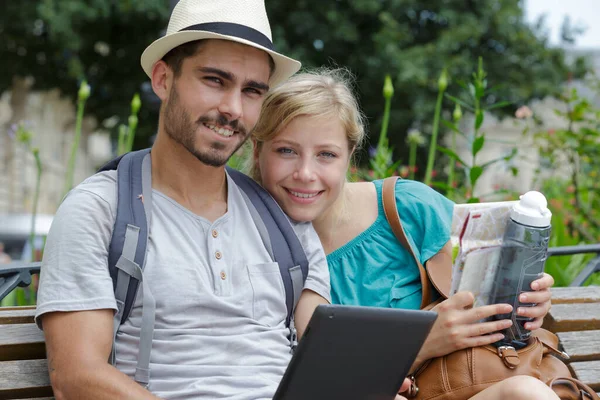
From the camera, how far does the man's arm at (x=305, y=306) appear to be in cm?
253

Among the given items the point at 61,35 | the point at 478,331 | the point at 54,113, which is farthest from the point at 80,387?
the point at 54,113

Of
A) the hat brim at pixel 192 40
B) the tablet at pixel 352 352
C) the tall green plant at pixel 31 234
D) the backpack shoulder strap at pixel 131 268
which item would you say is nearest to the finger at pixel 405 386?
the tablet at pixel 352 352

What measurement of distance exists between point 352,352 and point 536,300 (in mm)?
831

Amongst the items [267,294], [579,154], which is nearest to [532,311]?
[267,294]

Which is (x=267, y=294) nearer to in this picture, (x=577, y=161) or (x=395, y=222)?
(x=395, y=222)

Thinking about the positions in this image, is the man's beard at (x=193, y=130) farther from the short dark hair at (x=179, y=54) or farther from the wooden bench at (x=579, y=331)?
the wooden bench at (x=579, y=331)

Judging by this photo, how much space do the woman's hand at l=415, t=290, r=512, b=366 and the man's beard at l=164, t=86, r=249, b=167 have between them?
830mm

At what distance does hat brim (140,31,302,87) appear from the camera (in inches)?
92.1

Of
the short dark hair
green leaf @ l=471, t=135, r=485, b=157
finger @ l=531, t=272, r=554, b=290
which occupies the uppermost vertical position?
the short dark hair

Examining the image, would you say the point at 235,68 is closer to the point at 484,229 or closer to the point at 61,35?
the point at 484,229

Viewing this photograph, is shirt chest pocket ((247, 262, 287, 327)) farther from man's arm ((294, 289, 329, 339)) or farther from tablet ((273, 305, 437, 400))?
tablet ((273, 305, 437, 400))

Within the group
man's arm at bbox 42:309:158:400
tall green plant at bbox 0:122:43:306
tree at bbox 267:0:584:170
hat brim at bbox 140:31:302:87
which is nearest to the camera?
man's arm at bbox 42:309:158:400

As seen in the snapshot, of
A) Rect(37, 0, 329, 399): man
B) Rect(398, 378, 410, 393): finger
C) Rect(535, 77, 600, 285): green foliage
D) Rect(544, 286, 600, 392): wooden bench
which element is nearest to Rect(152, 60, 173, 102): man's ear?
Rect(37, 0, 329, 399): man

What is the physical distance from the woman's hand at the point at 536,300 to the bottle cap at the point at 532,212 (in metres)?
0.20
